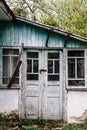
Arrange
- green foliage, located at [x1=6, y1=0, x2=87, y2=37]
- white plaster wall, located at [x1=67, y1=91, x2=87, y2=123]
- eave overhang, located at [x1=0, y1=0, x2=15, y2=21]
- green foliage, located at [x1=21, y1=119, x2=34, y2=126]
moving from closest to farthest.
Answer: eave overhang, located at [x1=0, y1=0, x2=15, y2=21] → green foliage, located at [x1=21, y1=119, x2=34, y2=126] → white plaster wall, located at [x1=67, y1=91, x2=87, y2=123] → green foliage, located at [x1=6, y1=0, x2=87, y2=37]

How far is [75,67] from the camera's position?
38.7 feet

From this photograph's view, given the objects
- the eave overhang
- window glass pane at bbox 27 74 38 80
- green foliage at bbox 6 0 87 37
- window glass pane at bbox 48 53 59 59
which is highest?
Answer: green foliage at bbox 6 0 87 37

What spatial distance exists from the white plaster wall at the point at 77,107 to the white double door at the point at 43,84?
0.38 m

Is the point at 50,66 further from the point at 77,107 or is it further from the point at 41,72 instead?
the point at 77,107

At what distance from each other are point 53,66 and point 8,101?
191cm

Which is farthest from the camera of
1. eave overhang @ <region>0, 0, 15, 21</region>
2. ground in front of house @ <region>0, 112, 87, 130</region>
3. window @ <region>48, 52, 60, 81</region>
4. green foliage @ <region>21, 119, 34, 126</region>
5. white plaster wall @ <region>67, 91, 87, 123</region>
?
window @ <region>48, 52, 60, 81</region>

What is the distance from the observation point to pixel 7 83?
38.5ft

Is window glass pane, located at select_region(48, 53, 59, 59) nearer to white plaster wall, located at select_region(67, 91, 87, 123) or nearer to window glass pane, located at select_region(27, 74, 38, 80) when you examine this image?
window glass pane, located at select_region(27, 74, 38, 80)

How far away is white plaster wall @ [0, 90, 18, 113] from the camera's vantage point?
1162 cm

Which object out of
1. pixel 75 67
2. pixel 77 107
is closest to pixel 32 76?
pixel 75 67

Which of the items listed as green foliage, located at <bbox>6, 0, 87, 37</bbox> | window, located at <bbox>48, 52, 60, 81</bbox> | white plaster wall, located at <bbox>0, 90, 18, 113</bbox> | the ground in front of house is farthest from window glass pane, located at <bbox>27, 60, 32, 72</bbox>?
green foliage, located at <bbox>6, 0, 87, 37</bbox>

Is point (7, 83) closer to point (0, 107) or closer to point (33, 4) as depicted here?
point (0, 107)

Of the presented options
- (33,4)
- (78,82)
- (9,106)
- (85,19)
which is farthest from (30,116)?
(33,4)

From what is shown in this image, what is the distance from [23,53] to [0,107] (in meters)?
1.96
